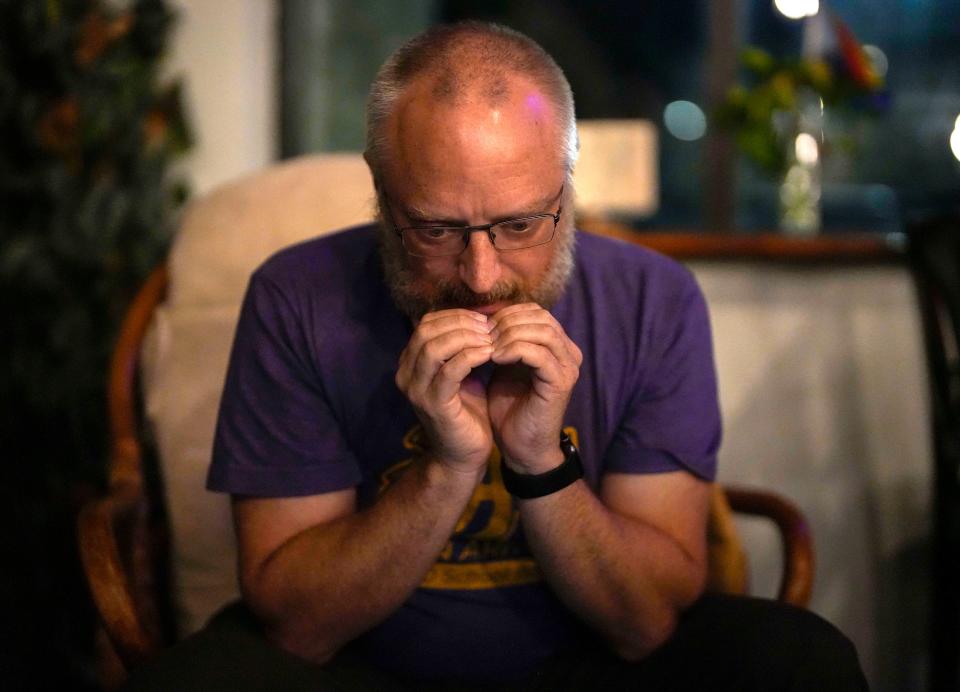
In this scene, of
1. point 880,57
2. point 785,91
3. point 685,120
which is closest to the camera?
point 785,91

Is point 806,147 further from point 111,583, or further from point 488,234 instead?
point 111,583

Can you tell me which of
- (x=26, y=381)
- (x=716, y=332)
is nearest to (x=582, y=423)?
(x=716, y=332)

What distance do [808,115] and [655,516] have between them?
1.52m

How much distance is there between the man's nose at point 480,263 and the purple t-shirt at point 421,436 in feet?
0.46

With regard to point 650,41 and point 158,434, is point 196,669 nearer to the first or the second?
point 158,434

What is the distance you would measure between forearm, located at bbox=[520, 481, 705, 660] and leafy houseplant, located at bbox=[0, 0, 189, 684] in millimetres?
1706

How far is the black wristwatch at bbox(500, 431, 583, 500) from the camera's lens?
108 cm

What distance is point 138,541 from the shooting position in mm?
1470

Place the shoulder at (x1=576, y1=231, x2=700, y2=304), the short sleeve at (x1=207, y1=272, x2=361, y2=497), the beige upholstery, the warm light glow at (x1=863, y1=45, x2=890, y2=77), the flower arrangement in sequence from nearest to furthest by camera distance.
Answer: the short sleeve at (x1=207, y1=272, x2=361, y2=497)
the shoulder at (x1=576, y1=231, x2=700, y2=304)
the beige upholstery
the flower arrangement
the warm light glow at (x1=863, y1=45, x2=890, y2=77)

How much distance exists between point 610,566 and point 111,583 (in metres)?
0.60

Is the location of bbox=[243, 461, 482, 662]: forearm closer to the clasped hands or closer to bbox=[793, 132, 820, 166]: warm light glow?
the clasped hands

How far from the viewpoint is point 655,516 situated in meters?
1.20

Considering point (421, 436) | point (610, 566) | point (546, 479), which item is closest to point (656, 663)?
point (610, 566)

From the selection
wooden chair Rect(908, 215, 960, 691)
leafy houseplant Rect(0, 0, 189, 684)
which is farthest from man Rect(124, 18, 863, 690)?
leafy houseplant Rect(0, 0, 189, 684)
